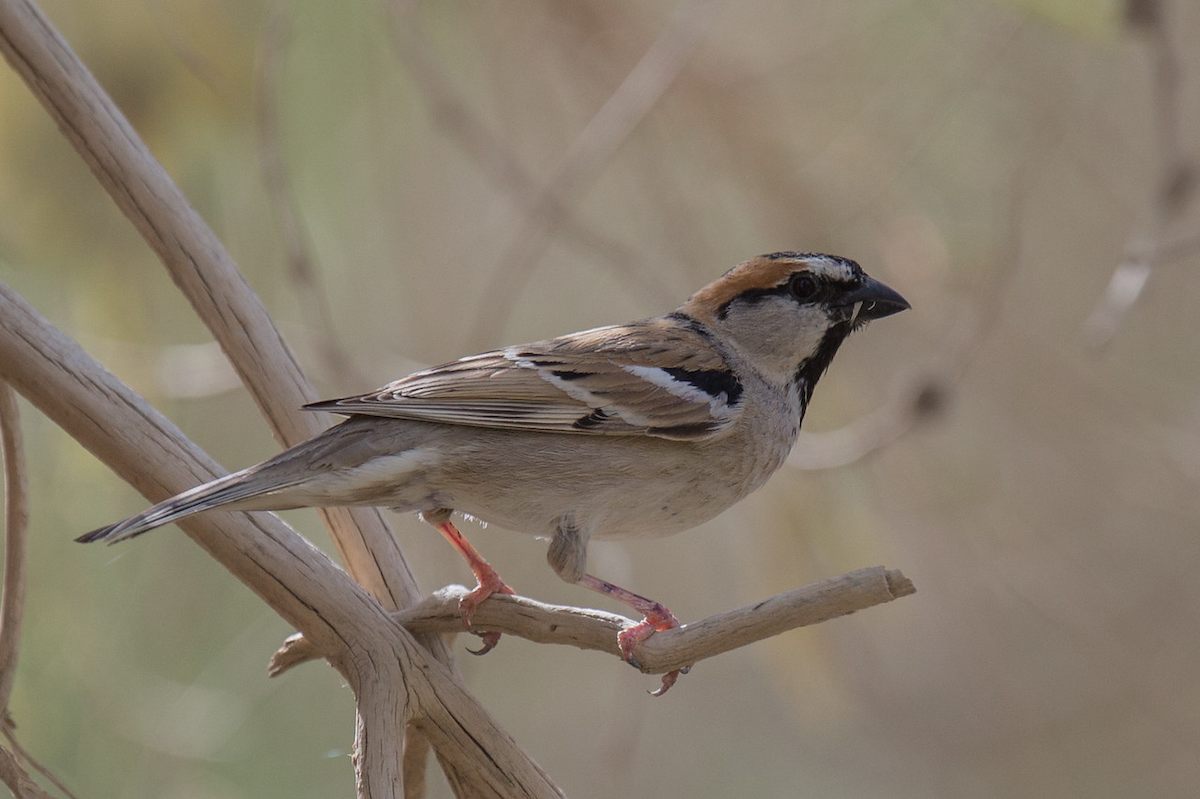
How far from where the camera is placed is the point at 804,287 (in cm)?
310

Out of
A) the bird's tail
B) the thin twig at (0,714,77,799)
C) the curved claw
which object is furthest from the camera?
the curved claw

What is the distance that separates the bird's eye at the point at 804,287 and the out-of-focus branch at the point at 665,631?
1320 millimetres

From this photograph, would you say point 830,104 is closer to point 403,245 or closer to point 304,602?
point 403,245

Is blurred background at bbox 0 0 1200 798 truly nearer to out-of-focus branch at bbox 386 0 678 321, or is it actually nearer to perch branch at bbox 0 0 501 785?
out-of-focus branch at bbox 386 0 678 321

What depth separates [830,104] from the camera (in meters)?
4.71

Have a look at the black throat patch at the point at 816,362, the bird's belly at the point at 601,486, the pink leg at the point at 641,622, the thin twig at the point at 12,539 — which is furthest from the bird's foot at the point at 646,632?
the thin twig at the point at 12,539

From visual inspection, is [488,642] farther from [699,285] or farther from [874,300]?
[699,285]

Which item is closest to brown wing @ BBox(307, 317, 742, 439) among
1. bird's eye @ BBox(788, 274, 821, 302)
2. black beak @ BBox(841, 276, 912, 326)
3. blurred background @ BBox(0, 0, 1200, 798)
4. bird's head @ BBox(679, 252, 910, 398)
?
bird's head @ BBox(679, 252, 910, 398)

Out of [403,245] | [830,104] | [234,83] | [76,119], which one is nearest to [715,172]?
[830,104]

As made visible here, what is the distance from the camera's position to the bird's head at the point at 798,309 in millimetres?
3045

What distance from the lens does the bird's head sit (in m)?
3.04

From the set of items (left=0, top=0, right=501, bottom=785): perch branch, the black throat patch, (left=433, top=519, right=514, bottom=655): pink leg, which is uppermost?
(left=0, top=0, right=501, bottom=785): perch branch

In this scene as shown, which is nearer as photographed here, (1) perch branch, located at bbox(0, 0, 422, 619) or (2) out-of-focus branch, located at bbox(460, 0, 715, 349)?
(1) perch branch, located at bbox(0, 0, 422, 619)

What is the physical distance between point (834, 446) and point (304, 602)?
82.7 inches
